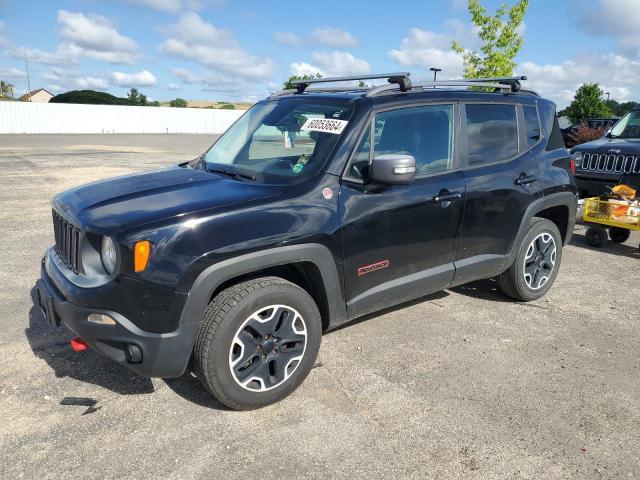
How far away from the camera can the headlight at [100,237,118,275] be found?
2.85 m

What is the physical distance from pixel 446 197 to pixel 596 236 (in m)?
4.28

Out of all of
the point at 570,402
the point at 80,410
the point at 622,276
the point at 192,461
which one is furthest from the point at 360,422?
the point at 622,276

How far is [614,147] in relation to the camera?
7551 mm

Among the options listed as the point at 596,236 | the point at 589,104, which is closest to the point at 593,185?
the point at 596,236

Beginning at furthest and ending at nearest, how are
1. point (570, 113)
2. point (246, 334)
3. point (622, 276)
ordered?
point (570, 113) → point (622, 276) → point (246, 334)

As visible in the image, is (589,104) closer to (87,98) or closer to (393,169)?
(393,169)

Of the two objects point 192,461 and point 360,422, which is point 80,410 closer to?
point 192,461

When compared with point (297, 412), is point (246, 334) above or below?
above

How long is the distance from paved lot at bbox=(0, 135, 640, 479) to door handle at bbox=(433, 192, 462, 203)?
1130 mm

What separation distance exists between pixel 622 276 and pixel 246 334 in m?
4.78

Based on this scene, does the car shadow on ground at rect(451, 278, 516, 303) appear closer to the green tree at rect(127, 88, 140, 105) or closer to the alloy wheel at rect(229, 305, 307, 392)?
the alloy wheel at rect(229, 305, 307, 392)

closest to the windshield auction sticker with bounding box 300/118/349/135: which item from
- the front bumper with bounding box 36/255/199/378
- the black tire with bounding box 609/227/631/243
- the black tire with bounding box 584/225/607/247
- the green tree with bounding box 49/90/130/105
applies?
the front bumper with bounding box 36/255/199/378

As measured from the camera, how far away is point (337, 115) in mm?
3650

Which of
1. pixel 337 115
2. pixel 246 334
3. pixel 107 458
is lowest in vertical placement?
pixel 107 458
